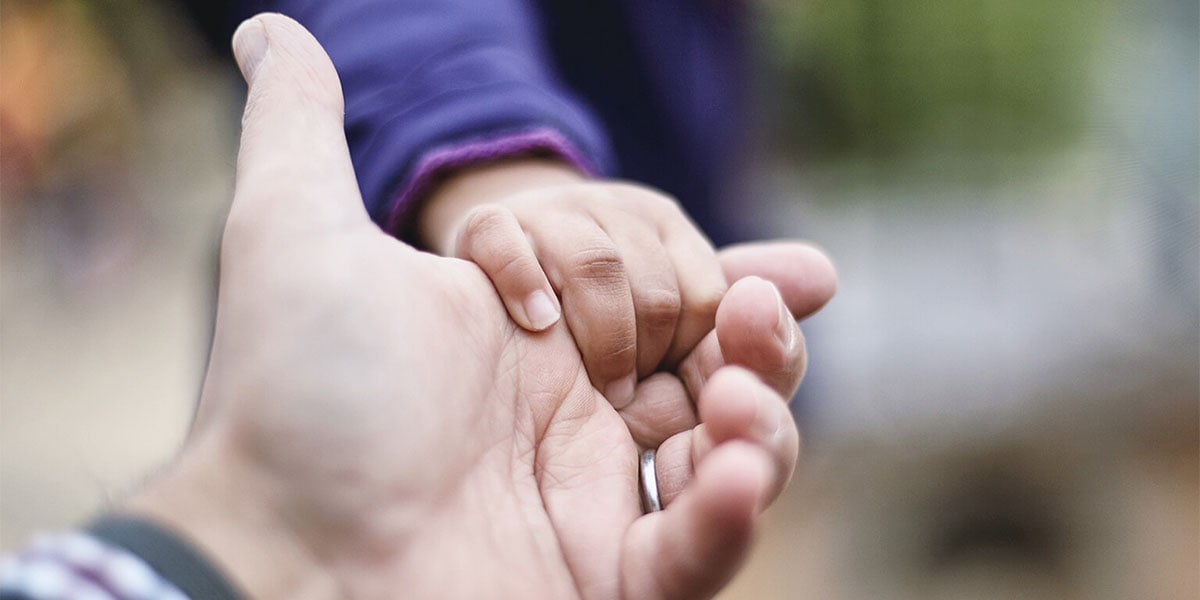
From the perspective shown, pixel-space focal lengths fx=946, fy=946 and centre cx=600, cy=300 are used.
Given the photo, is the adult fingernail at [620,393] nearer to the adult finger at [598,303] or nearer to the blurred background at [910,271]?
the adult finger at [598,303]

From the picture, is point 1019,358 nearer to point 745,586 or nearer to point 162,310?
point 745,586

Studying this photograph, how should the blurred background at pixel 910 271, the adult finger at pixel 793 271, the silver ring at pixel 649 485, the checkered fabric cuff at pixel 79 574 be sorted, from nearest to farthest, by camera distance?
the checkered fabric cuff at pixel 79 574 → the silver ring at pixel 649 485 → the adult finger at pixel 793 271 → the blurred background at pixel 910 271

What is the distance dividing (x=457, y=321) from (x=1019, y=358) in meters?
0.96

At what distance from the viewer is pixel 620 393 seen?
1.56 feet

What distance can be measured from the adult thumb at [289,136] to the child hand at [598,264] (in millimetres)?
85

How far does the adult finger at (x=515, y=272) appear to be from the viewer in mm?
440

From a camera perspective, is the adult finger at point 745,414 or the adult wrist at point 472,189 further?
the adult wrist at point 472,189

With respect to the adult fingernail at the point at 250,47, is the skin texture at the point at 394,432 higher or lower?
lower

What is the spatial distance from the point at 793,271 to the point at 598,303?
13 cm

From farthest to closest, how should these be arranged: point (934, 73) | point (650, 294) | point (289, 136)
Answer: point (934, 73), point (650, 294), point (289, 136)

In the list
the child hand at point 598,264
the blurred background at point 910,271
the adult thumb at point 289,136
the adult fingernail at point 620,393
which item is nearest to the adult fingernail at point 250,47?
the adult thumb at point 289,136

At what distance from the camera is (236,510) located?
32 cm

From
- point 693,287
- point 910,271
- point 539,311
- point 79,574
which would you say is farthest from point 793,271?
point 910,271

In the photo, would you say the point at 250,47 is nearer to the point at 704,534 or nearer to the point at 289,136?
the point at 289,136
